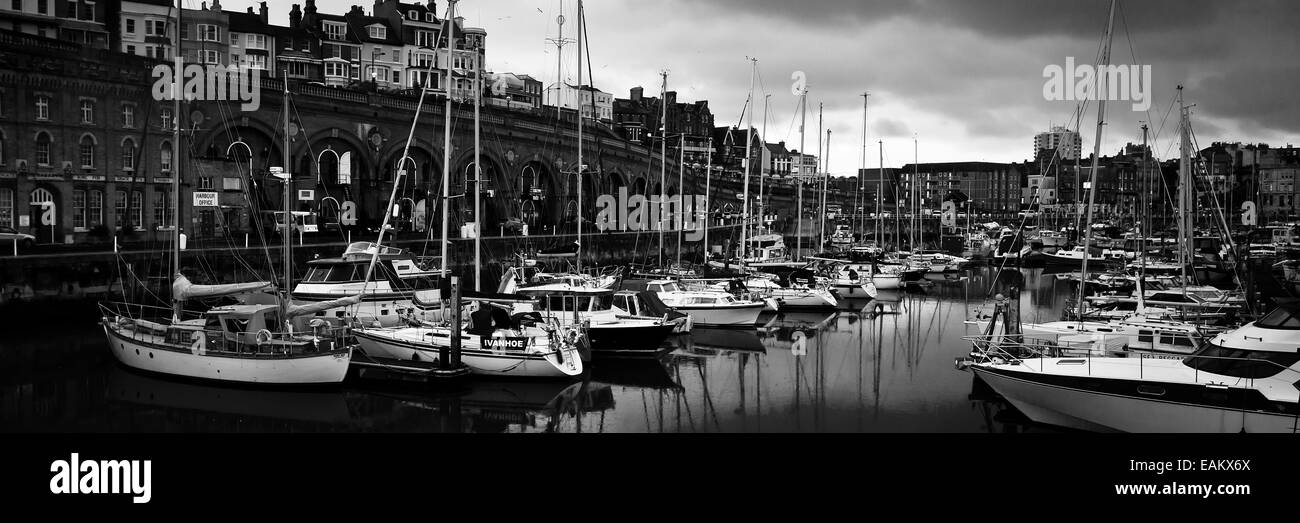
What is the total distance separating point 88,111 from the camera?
123 feet

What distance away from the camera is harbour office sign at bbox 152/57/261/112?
39362 mm

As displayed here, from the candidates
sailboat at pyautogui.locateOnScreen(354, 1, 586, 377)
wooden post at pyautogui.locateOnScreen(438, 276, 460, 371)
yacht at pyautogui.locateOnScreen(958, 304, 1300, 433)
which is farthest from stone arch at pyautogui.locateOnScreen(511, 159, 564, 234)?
yacht at pyautogui.locateOnScreen(958, 304, 1300, 433)

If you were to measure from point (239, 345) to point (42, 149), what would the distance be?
23.0 m

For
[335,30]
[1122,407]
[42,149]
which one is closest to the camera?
[1122,407]

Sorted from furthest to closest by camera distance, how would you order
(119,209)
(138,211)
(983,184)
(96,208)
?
1. (983,184)
2. (138,211)
3. (119,209)
4. (96,208)

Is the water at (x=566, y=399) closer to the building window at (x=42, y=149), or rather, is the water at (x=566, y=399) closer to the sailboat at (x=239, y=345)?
the sailboat at (x=239, y=345)

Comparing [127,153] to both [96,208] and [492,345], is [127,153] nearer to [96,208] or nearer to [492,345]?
[96,208]

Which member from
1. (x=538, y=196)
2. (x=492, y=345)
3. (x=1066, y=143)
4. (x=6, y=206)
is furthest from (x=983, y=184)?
(x=492, y=345)

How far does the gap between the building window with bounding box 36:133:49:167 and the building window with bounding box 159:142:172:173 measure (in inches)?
161

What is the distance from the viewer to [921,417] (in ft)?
58.4

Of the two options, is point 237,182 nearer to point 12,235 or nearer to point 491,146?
point 12,235

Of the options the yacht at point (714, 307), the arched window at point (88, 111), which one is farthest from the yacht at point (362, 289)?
the arched window at point (88, 111)

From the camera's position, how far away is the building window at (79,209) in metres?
37.4

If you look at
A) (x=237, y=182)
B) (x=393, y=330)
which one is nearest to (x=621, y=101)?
(x=237, y=182)
